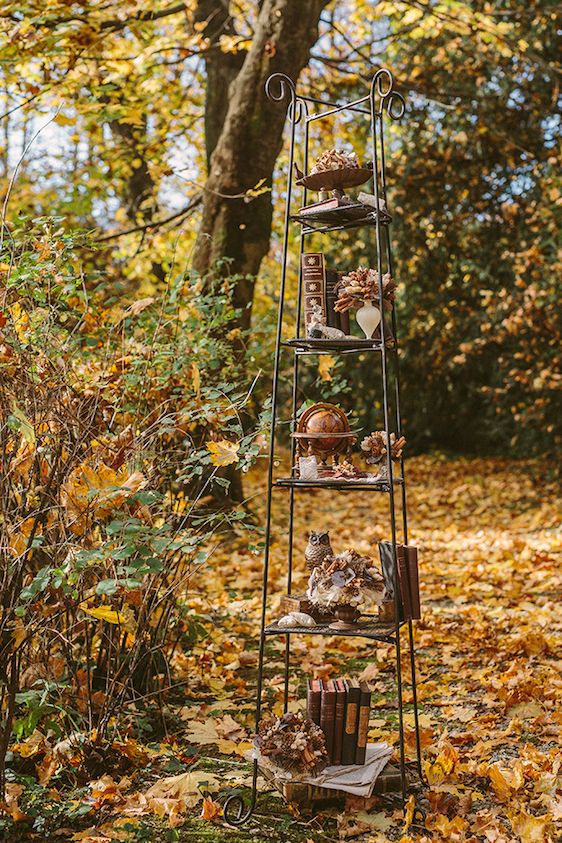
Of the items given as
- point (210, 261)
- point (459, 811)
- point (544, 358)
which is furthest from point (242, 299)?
point (459, 811)

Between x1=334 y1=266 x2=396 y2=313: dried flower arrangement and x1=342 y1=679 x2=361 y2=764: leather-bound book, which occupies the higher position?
x1=334 y1=266 x2=396 y2=313: dried flower arrangement

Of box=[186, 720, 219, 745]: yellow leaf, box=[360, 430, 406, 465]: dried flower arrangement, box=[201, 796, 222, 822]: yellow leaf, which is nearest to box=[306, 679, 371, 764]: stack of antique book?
box=[201, 796, 222, 822]: yellow leaf

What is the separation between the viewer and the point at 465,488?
33.3 ft

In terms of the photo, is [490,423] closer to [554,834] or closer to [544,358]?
[544,358]

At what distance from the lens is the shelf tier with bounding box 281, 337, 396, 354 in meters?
3.18

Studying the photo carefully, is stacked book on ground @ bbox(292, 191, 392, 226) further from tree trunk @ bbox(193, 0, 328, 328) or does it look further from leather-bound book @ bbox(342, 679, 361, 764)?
tree trunk @ bbox(193, 0, 328, 328)

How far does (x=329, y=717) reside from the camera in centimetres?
310

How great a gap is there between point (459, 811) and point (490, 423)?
29.2ft

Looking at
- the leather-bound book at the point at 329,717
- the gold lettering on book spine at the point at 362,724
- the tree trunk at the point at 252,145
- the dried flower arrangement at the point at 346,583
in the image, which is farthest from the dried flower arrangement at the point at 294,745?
the tree trunk at the point at 252,145

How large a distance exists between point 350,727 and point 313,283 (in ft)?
5.26

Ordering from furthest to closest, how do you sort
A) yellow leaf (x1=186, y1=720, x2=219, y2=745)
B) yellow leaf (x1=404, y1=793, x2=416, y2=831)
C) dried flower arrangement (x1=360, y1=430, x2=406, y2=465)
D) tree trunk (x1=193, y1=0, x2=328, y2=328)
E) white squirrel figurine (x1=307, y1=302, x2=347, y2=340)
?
tree trunk (x1=193, y1=0, x2=328, y2=328) < yellow leaf (x1=186, y1=720, x2=219, y2=745) < white squirrel figurine (x1=307, y1=302, x2=347, y2=340) < dried flower arrangement (x1=360, y1=430, x2=406, y2=465) < yellow leaf (x1=404, y1=793, x2=416, y2=831)

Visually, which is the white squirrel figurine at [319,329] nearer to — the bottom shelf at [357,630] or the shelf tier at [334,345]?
the shelf tier at [334,345]

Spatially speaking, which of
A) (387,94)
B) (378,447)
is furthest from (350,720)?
(387,94)

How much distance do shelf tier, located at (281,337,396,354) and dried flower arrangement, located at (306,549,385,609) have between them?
2.43 feet
